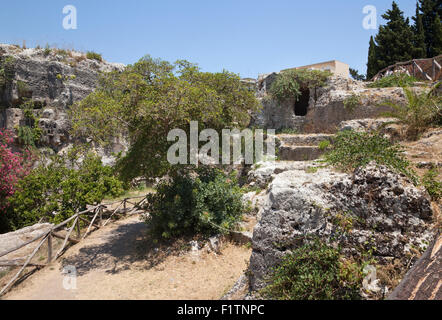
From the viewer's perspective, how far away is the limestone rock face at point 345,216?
2.78 metres

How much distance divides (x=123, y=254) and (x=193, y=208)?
2363mm

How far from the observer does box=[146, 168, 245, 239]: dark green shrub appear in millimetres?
7449

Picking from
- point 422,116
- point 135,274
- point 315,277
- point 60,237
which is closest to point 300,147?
point 422,116

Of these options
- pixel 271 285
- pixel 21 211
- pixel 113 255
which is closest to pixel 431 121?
pixel 271 285

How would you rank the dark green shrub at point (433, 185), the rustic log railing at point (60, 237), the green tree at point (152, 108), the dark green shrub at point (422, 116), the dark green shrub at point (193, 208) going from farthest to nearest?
the dark green shrub at point (193, 208)
the green tree at point (152, 108)
the dark green shrub at point (422, 116)
the rustic log railing at point (60, 237)
the dark green shrub at point (433, 185)

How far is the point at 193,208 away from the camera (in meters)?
7.50

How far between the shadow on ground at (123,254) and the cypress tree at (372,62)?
958 inches

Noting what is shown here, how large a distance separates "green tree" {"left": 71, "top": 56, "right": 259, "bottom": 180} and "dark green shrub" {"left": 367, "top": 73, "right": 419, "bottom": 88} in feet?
31.1

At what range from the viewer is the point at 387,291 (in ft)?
8.21

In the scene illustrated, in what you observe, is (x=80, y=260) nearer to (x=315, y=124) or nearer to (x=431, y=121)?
(x=431, y=121)

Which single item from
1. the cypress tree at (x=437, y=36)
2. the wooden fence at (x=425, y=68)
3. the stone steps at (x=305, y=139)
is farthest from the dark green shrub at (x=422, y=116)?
the cypress tree at (x=437, y=36)

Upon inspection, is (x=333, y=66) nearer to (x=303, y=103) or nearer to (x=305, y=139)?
(x=303, y=103)

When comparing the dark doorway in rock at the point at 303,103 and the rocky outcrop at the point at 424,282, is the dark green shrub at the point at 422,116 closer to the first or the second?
the rocky outcrop at the point at 424,282

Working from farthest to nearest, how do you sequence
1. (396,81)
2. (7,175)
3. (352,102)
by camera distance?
1. (396,81)
2. (352,102)
3. (7,175)
